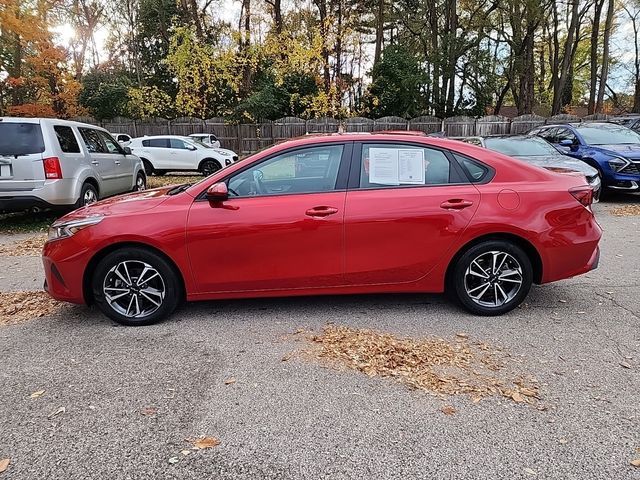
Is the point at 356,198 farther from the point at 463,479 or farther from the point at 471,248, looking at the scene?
the point at 463,479

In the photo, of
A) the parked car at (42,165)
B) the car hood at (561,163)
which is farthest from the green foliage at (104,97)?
the car hood at (561,163)

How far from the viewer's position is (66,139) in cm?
801

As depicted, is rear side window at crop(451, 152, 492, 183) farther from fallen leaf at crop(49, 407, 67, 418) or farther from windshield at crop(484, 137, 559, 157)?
windshield at crop(484, 137, 559, 157)

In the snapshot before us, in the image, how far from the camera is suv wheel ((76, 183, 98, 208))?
8117 mm

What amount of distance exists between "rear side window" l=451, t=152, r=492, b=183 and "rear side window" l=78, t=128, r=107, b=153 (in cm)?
708

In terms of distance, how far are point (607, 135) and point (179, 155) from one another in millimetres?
12949

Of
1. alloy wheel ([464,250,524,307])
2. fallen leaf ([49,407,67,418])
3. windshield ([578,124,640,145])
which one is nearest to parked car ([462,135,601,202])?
windshield ([578,124,640,145])

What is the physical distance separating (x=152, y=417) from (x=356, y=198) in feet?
7.24

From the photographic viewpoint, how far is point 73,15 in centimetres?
2786

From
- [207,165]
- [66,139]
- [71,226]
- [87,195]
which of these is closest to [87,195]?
[87,195]

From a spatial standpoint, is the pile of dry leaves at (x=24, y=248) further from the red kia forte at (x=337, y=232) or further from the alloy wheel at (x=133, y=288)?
the alloy wheel at (x=133, y=288)

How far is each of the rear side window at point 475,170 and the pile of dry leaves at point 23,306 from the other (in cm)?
391

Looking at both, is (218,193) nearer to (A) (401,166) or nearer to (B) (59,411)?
(A) (401,166)

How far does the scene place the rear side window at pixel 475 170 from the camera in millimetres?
4102
